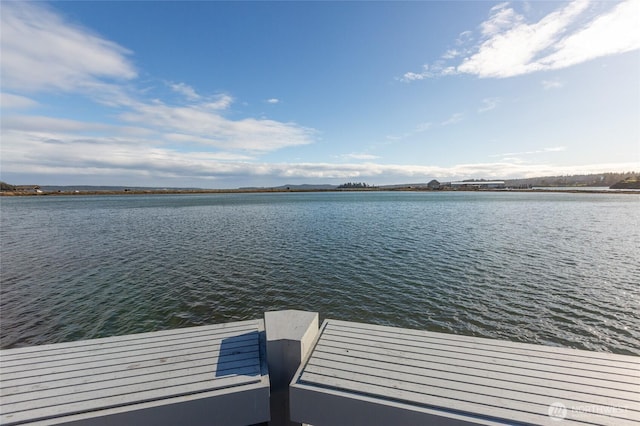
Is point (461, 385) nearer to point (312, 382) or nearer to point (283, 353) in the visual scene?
point (312, 382)

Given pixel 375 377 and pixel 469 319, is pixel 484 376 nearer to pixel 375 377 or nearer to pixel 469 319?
pixel 375 377

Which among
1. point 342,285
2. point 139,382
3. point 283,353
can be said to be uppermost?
point 283,353

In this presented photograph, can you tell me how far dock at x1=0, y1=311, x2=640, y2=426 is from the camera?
12.6ft

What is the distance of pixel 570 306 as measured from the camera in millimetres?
11156

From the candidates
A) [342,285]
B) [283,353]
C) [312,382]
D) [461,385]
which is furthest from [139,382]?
[342,285]

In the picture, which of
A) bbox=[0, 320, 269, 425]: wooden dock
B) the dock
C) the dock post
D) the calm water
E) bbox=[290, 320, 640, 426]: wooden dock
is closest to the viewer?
bbox=[290, 320, 640, 426]: wooden dock

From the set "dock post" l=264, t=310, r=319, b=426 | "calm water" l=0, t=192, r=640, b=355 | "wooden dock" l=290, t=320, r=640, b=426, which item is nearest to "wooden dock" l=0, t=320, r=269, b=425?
"dock post" l=264, t=310, r=319, b=426

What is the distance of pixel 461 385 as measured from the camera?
13.9ft

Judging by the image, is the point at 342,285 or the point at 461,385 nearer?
the point at 461,385

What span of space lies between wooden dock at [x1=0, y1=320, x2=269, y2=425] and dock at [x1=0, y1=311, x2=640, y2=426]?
0.02 m

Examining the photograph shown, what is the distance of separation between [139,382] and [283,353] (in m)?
2.38

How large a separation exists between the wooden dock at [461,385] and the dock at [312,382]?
17 millimetres

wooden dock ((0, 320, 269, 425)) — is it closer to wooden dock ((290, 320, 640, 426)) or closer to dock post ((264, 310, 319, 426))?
dock post ((264, 310, 319, 426))

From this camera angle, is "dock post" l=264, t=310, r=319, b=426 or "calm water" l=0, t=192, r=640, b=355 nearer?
"dock post" l=264, t=310, r=319, b=426
